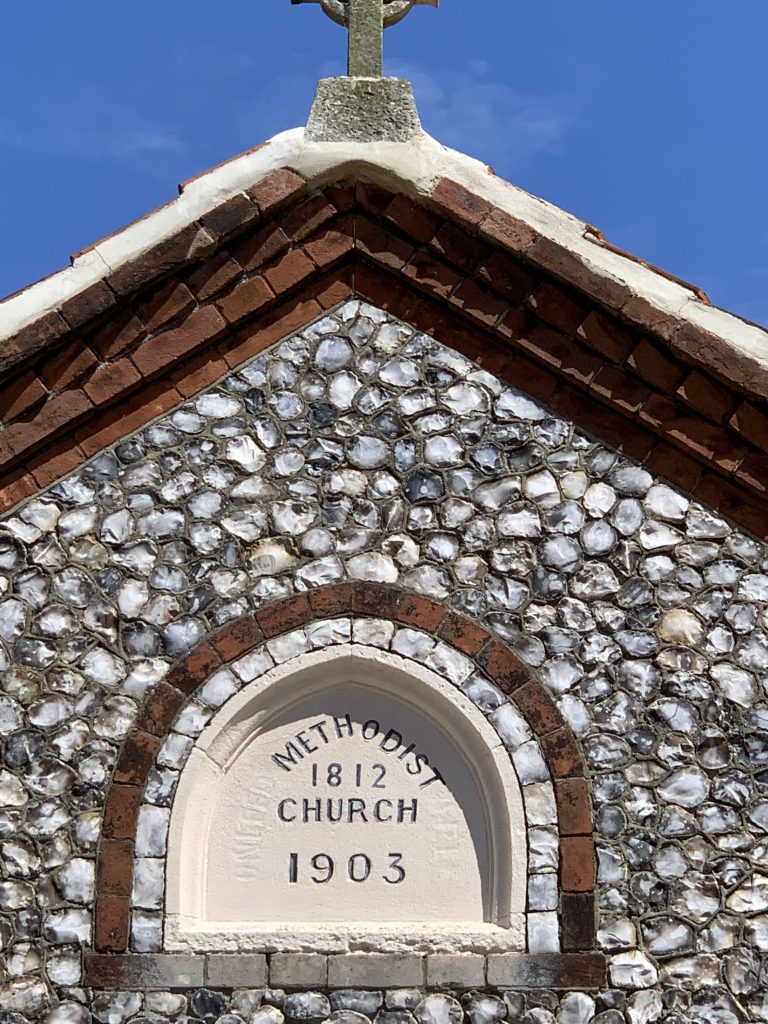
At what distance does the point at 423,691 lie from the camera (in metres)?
6.65

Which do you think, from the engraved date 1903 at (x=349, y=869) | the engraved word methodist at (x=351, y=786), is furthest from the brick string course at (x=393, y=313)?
the engraved date 1903 at (x=349, y=869)

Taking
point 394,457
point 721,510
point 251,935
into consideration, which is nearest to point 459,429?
point 394,457

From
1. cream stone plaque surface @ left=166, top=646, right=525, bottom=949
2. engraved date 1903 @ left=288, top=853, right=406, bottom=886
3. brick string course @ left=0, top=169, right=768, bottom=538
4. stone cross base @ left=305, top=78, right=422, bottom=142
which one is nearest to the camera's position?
cream stone plaque surface @ left=166, top=646, right=525, bottom=949

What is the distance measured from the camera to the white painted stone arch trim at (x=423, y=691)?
20.8 ft

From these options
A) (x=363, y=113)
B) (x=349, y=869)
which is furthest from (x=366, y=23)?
(x=349, y=869)

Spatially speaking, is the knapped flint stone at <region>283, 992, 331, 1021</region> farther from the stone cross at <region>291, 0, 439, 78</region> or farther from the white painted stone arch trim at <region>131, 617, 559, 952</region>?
the stone cross at <region>291, 0, 439, 78</region>

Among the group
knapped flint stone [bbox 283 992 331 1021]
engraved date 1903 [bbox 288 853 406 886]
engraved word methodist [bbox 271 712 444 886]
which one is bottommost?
knapped flint stone [bbox 283 992 331 1021]

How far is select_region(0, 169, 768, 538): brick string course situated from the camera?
6.85 m

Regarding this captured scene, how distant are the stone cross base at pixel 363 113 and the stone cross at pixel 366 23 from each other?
14 centimetres

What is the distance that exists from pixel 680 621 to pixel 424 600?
1.20m

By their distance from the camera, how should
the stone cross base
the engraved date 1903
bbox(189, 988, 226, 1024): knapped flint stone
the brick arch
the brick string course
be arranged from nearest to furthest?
bbox(189, 988, 226, 1024): knapped flint stone < the brick arch < the engraved date 1903 < the brick string course < the stone cross base

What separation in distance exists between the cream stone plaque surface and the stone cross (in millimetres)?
2990

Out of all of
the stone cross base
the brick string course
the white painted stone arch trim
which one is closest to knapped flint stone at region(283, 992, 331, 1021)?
the white painted stone arch trim

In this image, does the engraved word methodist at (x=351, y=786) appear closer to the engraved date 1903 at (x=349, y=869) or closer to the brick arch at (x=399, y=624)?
the engraved date 1903 at (x=349, y=869)
